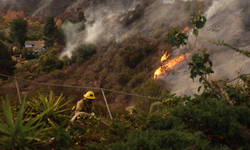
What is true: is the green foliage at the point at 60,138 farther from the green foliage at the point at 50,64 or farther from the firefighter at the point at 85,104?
the green foliage at the point at 50,64

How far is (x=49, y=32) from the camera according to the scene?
39719 mm

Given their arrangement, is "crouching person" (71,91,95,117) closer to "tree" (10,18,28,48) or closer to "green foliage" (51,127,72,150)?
"green foliage" (51,127,72,150)

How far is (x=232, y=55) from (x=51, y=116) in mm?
9645

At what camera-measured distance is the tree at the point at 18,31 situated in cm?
4309

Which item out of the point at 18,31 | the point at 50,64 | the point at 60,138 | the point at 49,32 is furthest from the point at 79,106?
the point at 18,31

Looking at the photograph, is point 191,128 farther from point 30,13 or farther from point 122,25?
point 30,13

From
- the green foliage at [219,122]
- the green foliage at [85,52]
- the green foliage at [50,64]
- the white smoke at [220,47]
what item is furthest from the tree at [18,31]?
the green foliage at [219,122]

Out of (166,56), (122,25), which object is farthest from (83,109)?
(122,25)

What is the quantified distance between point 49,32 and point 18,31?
30.4 ft

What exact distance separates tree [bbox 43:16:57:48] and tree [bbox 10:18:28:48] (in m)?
7.06

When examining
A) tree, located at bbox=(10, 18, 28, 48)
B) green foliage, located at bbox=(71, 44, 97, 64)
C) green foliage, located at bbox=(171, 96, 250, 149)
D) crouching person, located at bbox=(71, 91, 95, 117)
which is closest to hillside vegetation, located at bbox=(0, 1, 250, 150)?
green foliage, located at bbox=(171, 96, 250, 149)

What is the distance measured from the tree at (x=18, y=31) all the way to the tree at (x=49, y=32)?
23.2ft

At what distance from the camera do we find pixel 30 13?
3000 inches

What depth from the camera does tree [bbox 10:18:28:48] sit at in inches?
1697
